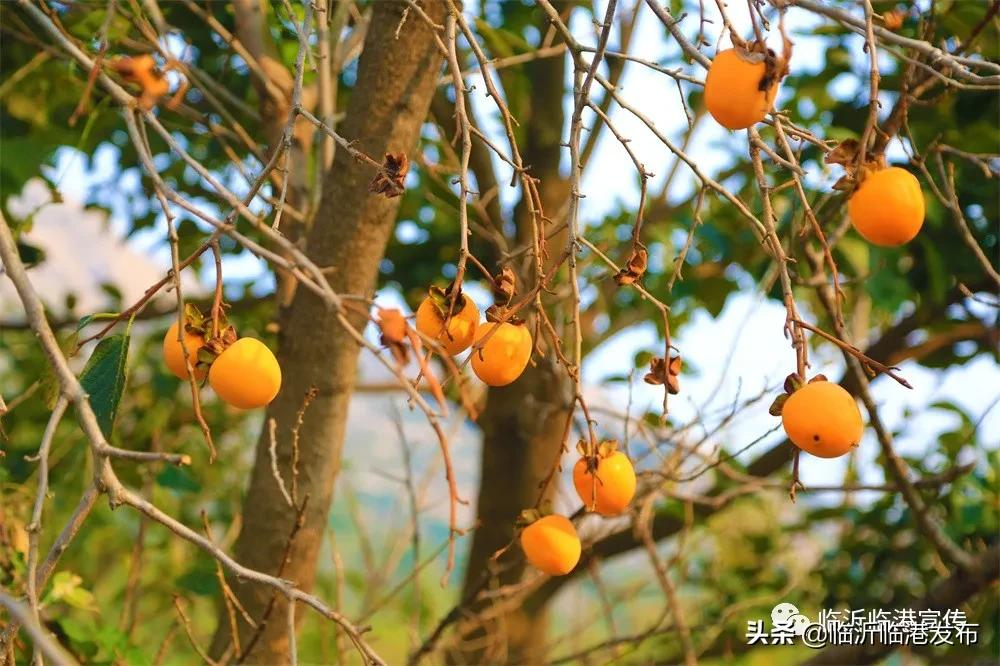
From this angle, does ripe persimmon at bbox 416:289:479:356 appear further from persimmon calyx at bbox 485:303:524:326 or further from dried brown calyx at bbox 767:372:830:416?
dried brown calyx at bbox 767:372:830:416

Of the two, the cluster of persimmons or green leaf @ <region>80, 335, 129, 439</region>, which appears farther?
green leaf @ <region>80, 335, 129, 439</region>

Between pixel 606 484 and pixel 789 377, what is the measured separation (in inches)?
6.4

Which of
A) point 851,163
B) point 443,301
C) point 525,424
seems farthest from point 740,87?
point 525,424

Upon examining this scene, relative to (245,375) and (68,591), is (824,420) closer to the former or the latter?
(245,375)

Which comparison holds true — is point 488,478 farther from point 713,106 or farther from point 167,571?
point 713,106

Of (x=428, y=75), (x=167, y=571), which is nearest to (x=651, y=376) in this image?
(x=428, y=75)

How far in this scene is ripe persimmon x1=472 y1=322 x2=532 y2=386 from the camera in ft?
2.24

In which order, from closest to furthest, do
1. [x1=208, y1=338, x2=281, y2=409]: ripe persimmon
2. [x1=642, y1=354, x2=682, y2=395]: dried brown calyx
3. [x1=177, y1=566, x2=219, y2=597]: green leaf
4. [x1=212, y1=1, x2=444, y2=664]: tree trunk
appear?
[x1=208, y1=338, x2=281, y2=409]: ripe persimmon < [x1=642, y1=354, x2=682, y2=395]: dried brown calyx < [x1=212, y1=1, x2=444, y2=664]: tree trunk < [x1=177, y1=566, x2=219, y2=597]: green leaf

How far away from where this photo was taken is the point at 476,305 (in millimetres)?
744

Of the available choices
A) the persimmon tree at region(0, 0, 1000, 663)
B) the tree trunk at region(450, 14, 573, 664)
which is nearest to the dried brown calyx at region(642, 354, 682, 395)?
the persimmon tree at region(0, 0, 1000, 663)

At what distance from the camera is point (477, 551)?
1920mm

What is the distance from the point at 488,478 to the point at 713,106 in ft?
4.56

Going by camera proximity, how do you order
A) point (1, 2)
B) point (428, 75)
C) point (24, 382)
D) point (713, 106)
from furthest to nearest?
point (24, 382)
point (1, 2)
point (428, 75)
point (713, 106)

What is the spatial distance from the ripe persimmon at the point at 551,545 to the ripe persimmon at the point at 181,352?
0.29m
